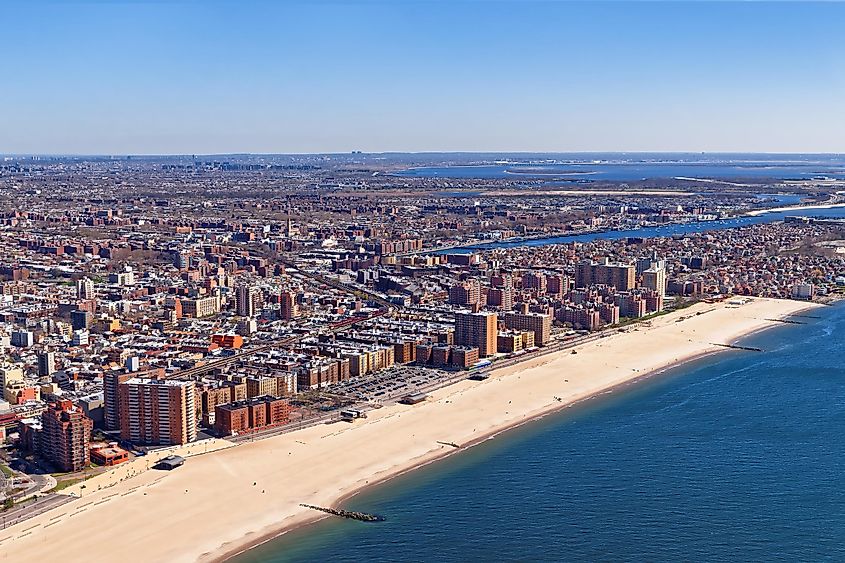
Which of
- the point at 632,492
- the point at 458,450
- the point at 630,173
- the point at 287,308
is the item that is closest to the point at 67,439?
the point at 458,450

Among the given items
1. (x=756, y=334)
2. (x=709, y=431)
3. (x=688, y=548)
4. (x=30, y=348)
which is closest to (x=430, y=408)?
(x=709, y=431)

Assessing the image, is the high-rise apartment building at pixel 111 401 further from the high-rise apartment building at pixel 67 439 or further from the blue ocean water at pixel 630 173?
the blue ocean water at pixel 630 173

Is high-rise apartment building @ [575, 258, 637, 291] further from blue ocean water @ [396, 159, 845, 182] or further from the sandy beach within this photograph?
blue ocean water @ [396, 159, 845, 182]

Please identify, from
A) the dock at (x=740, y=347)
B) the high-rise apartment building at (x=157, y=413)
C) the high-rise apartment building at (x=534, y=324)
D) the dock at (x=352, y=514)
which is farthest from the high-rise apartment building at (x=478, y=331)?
the dock at (x=352, y=514)

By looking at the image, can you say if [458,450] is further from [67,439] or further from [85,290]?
[85,290]

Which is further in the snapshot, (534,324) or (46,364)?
(534,324)

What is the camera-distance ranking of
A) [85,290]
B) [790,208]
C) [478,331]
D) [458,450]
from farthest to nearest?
[790,208] → [85,290] → [478,331] → [458,450]
